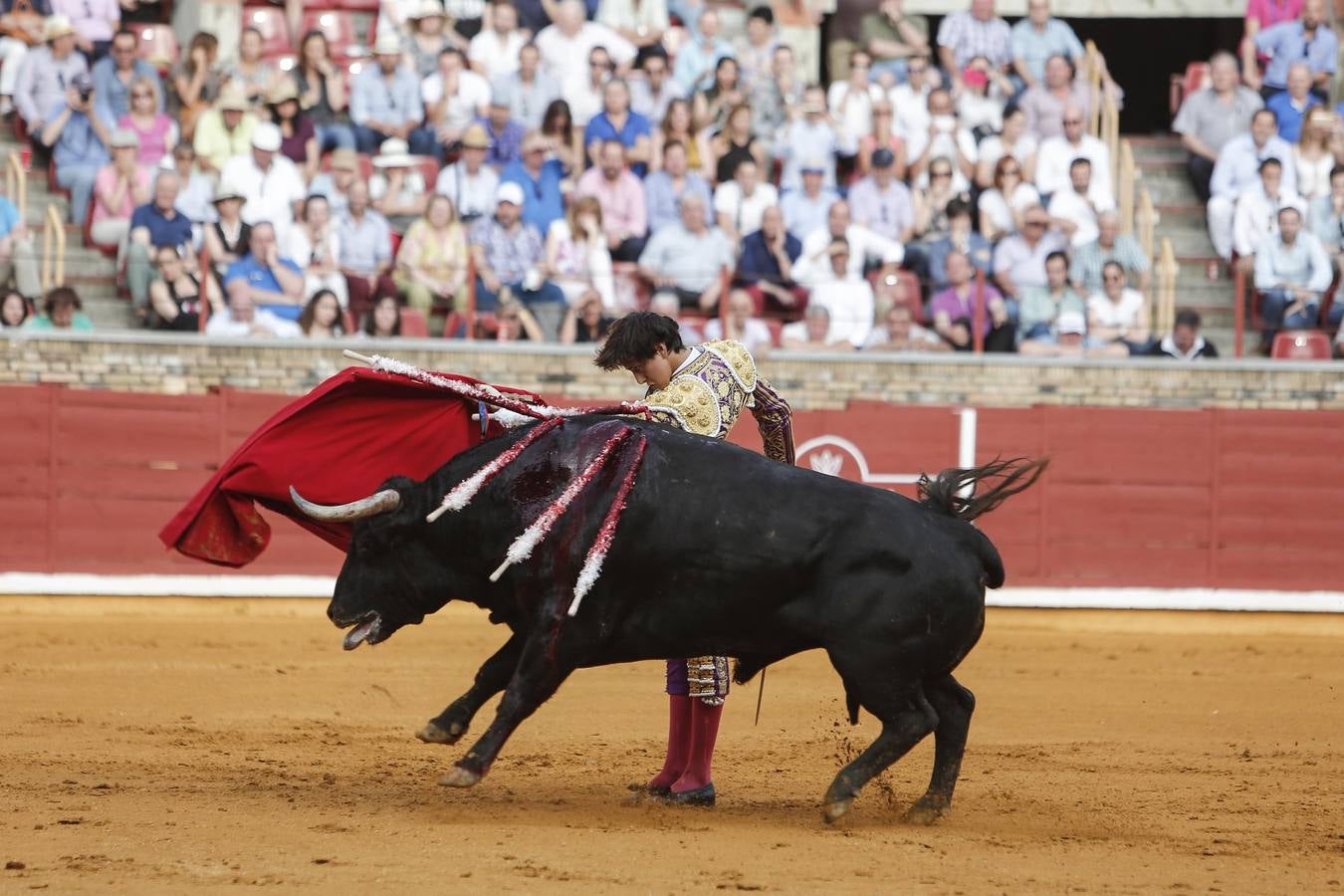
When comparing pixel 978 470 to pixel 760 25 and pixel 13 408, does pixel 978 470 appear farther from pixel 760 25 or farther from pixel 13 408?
pixel 760 25

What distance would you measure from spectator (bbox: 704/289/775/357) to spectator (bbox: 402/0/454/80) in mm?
2946

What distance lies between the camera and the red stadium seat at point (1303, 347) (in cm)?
1248

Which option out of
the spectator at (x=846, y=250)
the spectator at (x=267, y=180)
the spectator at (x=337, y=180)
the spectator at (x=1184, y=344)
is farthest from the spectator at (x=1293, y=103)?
the spectator at (x=267, y=180)

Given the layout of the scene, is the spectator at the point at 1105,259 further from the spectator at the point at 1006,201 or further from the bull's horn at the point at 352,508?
the bull's horn at the point at 352,508

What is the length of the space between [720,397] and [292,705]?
9.72ft

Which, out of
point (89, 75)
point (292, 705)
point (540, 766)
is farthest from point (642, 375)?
point (89, 75)

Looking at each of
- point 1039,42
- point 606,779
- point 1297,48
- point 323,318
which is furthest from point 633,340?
point 1297,48

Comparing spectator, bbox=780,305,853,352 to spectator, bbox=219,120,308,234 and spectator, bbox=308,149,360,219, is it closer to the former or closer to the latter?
spectator, bbox=308,149,360,219

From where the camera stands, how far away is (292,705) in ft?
25.4

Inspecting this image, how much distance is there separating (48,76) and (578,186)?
A: 12.0ft

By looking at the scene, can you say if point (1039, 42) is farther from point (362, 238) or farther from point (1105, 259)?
point (362, 238)

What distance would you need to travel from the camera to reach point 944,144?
522 inches

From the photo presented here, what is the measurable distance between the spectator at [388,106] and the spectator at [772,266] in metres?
2.23

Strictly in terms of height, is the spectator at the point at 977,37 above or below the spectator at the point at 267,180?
above
